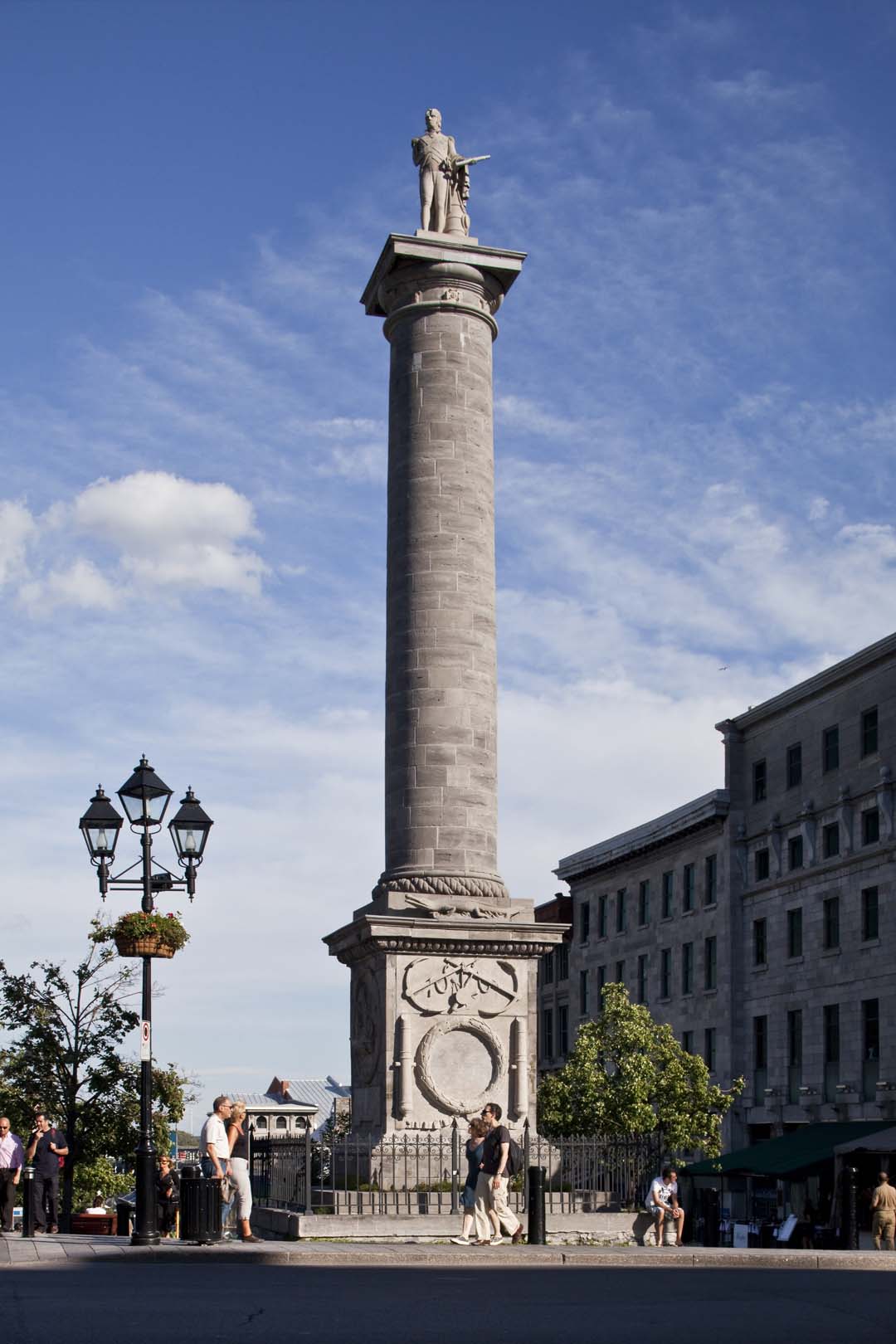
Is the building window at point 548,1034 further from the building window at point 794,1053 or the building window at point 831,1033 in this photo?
the building window at point 831,1033

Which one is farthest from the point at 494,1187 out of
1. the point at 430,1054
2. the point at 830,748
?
the point at 830,748

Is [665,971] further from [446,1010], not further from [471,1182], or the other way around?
[471,1182]

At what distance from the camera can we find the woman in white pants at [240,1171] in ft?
72.5

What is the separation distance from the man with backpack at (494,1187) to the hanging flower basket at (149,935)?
513 centimetres

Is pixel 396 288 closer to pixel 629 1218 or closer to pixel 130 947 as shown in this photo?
pixel 130 947

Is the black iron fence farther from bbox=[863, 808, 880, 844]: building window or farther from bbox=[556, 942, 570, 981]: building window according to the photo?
bbox=[556, 942, 570, 981]: building window

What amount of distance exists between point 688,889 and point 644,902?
15.8 feet

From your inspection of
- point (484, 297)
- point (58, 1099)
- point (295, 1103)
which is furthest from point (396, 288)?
point (295, 1103)

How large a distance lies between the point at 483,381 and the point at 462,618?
4.18m

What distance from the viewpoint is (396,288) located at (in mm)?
29109

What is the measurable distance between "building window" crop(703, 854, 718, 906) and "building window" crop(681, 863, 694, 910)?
1401 millimetres

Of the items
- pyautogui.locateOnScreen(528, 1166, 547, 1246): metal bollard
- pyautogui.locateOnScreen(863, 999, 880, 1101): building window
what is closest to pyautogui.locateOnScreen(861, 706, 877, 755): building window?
pyautogui.locateOnScreen(863, 999, 880, 1101): building window

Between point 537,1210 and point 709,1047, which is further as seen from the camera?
point 709,1047

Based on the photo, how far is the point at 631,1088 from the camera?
165 ft
